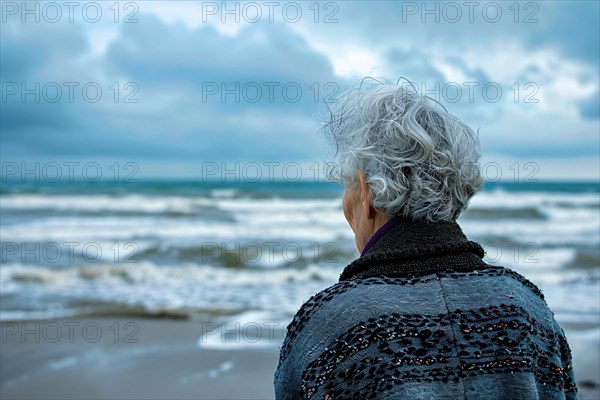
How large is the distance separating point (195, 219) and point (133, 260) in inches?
315

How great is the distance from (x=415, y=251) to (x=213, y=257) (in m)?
9.38

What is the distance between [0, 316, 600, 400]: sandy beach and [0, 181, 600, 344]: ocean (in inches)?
23.3

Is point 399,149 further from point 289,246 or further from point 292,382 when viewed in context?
point 289,246

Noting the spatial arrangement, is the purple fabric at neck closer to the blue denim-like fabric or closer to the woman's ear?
the woman's ear

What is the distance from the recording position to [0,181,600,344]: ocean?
6.97m

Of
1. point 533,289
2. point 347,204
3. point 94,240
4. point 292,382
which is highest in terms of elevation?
point 94,240

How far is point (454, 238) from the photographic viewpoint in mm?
1422

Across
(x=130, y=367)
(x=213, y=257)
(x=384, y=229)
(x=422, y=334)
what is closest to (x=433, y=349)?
(x=422, y=334)

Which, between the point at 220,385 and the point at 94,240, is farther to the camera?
the point at 94,240

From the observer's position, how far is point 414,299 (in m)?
1.27

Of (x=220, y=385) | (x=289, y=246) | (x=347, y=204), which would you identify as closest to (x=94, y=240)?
(x=289, y=246)

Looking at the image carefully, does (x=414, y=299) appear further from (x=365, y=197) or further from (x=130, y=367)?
(x=130, y=367)

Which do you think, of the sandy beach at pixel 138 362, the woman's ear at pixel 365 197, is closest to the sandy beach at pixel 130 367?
the sandy beach at pixel 138 362

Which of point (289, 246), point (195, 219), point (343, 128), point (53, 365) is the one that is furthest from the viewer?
point (195, 219)
